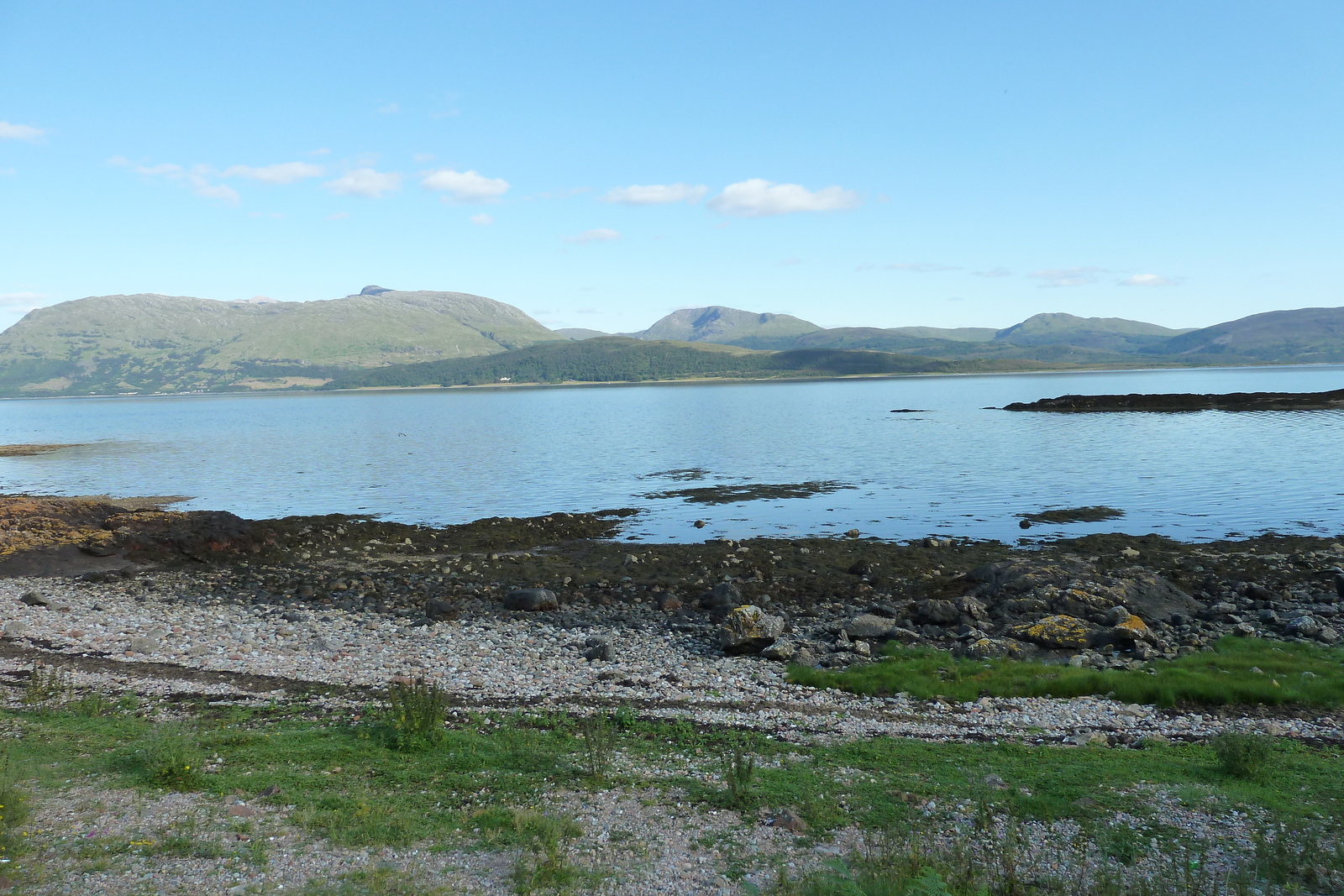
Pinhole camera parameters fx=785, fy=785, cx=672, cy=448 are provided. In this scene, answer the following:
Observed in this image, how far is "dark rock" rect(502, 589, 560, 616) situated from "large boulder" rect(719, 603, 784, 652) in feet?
21.0

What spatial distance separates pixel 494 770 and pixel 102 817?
16.2 ft

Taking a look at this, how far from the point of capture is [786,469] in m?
60.3

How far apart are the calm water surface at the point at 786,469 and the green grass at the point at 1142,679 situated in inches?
644

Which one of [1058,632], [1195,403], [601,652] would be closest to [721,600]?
[601,652]

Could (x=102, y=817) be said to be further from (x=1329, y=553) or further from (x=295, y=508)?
(x=295, y=508)

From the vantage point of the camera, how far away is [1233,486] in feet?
149

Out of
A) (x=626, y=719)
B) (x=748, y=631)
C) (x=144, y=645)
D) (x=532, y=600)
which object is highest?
(x=626, y=719)

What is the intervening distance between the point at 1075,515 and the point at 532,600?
91.2 ft

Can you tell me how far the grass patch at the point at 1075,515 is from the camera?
37.5m

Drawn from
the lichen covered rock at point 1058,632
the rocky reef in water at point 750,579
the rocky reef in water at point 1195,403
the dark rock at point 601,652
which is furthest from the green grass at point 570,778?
the rocky reef in water at point 1195,403

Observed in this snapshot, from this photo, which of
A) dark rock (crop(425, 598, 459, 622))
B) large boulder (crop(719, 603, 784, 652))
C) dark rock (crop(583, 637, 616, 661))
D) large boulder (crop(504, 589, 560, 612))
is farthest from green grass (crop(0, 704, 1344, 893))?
large boulder (crop(504, 589, 560, 612))

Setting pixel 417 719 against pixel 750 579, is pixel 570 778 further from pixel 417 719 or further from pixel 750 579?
pixel 750 579

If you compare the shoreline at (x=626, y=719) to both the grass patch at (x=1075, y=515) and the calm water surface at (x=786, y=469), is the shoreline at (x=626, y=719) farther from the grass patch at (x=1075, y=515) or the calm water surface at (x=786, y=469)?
the calm water surface at (x=786, y=469)

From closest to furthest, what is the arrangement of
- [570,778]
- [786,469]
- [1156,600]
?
[570,778] < [1156,600] < [786,469]
